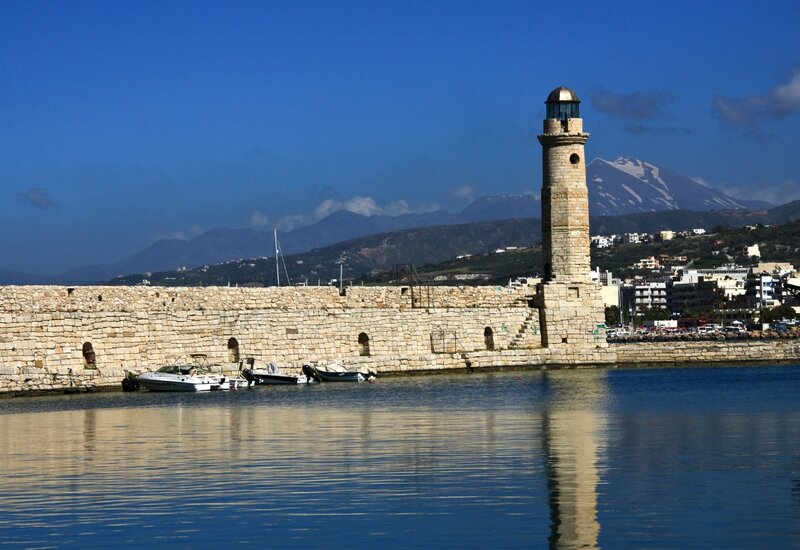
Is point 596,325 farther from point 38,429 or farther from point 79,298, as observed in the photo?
point 38,429

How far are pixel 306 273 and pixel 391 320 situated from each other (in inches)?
3919

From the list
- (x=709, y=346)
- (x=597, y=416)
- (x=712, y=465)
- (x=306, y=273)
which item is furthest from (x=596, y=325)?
(x=306, y=273)

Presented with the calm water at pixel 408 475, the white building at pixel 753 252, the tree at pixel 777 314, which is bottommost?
the calm water at pixel 408 475

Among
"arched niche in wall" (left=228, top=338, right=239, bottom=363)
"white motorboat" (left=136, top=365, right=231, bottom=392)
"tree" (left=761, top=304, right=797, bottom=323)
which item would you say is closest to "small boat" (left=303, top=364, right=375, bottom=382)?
"arched niche in wall" (left=228, top=338, right=239, bottom=363)

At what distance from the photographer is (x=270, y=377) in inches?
1286

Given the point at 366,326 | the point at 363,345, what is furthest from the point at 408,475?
the point at 363,345

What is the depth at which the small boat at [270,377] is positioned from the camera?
106 feet

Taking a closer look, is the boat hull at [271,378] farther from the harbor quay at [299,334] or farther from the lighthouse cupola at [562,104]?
the lighthouse cupola at [562,104]

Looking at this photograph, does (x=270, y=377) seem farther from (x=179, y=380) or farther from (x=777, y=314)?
(x=777, y=314)

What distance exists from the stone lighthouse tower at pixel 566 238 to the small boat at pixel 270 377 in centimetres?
744

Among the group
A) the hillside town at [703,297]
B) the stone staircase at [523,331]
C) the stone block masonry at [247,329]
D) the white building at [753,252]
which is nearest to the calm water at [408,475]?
the stone block masonry at [247,329]

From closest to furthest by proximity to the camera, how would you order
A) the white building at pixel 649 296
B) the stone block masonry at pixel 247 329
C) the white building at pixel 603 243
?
the stone block masonry at pixel 247 329 < the white building at pixel 649 296 < the white building at pixel 603 243

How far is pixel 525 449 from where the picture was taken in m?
16.4

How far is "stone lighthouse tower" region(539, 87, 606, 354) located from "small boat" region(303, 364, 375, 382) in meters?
5.93
